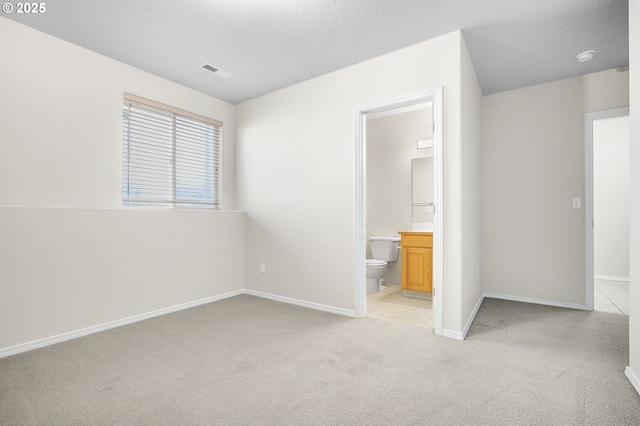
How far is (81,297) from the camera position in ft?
8.59

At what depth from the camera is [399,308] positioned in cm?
346

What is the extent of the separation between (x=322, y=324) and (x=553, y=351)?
1769mm

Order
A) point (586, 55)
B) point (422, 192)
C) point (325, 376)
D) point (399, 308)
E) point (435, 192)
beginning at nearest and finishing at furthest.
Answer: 1. point (325, 376)
2. point (435, 192)
3. point (586, 55)
4. point (399, 308)
5. point (422, 192)

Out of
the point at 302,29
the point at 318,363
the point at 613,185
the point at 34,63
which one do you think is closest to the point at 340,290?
the point at 318,363

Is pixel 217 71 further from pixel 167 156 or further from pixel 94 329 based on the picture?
pixel 94 329

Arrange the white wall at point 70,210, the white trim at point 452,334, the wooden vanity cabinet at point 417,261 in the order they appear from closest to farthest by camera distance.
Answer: the white wall at point 70,210, the white trim at point 452,334, the wooden vanity cabinet at point 417,261

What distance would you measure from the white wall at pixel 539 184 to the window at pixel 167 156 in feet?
11.3

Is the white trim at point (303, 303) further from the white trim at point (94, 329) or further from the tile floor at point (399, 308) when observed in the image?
the white trim at point (94, 329)

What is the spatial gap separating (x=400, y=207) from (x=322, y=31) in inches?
108

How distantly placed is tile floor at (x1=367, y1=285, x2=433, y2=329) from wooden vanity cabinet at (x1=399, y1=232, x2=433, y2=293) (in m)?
0.19

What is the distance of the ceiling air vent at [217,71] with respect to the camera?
3091 millimetres

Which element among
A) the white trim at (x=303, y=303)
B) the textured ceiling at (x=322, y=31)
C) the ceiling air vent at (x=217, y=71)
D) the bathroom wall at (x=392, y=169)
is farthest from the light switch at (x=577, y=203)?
the ceiling air vent at (x=217, y=71)

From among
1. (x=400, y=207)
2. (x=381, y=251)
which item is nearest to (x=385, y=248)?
(x=381, y=251)

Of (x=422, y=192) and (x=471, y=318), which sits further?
(x=422, y=192)
